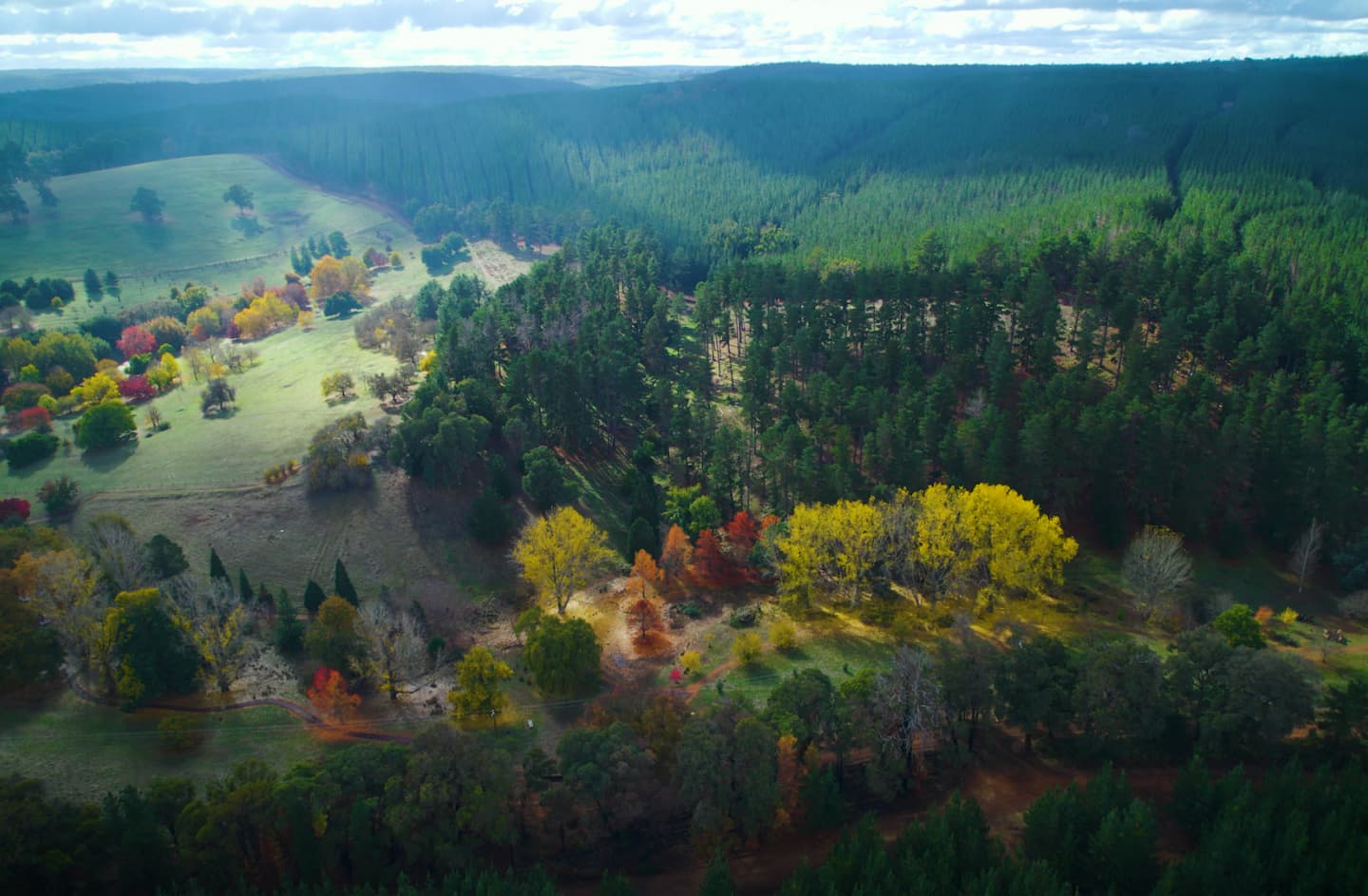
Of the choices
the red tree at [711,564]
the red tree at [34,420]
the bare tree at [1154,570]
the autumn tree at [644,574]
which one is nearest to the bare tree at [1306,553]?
the bare tree at [1154,570]

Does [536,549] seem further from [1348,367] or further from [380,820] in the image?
[1348,367]

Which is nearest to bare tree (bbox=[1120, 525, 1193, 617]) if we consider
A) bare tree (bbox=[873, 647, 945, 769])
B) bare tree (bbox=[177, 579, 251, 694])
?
bare tree (bbox=[873, 647, 945, 769])

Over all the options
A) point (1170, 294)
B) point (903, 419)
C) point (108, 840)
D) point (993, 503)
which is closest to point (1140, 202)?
point (1170, 294)

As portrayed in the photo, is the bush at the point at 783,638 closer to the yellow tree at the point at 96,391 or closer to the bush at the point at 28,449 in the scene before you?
the bush at the point at 28,449

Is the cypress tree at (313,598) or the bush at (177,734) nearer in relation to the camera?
the bush at (177,734)

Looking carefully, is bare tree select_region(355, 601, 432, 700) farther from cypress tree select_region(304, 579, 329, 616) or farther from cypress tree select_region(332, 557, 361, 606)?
cypress tree select_region(304, 579, 329, 616)

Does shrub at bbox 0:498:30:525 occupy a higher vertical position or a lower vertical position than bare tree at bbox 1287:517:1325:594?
lower

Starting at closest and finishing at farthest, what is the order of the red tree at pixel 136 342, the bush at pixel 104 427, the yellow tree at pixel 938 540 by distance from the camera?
the yellow tree at pixel 938 540 < the bush at pixel 104 427 < the red tree at pixel 136 342
